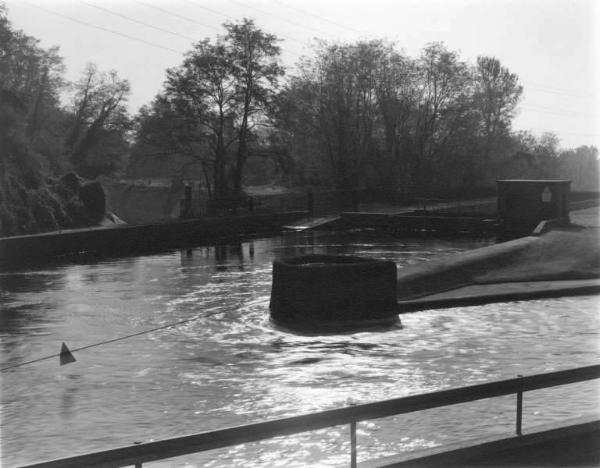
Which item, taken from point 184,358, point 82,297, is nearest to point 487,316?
point 184,358

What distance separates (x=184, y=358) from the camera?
40.7 feet

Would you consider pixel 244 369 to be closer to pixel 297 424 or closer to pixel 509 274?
pixel 297 424

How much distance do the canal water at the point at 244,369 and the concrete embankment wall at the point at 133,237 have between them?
6.41m

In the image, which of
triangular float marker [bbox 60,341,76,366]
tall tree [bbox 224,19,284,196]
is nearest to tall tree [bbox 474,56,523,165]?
tall tree [bbox 224,19,284,196]

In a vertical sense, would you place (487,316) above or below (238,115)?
below

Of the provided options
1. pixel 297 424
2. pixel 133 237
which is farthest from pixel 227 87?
pixel 297 424

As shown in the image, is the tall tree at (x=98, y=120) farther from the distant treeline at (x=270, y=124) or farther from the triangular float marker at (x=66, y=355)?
the triangular float marker at (x=66, y=355)

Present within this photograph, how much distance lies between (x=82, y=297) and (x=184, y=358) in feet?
23.4

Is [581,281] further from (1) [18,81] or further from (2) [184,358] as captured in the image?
(1) [18,81]

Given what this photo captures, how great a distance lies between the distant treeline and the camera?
45.6 metres

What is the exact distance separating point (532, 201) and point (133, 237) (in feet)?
51.8

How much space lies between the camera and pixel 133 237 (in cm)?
3152

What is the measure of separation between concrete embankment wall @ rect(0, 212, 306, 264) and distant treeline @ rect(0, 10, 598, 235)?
145 inches

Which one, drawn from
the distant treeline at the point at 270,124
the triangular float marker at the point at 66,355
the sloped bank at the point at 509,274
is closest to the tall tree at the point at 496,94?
the distant treeline at the point at 270,124
